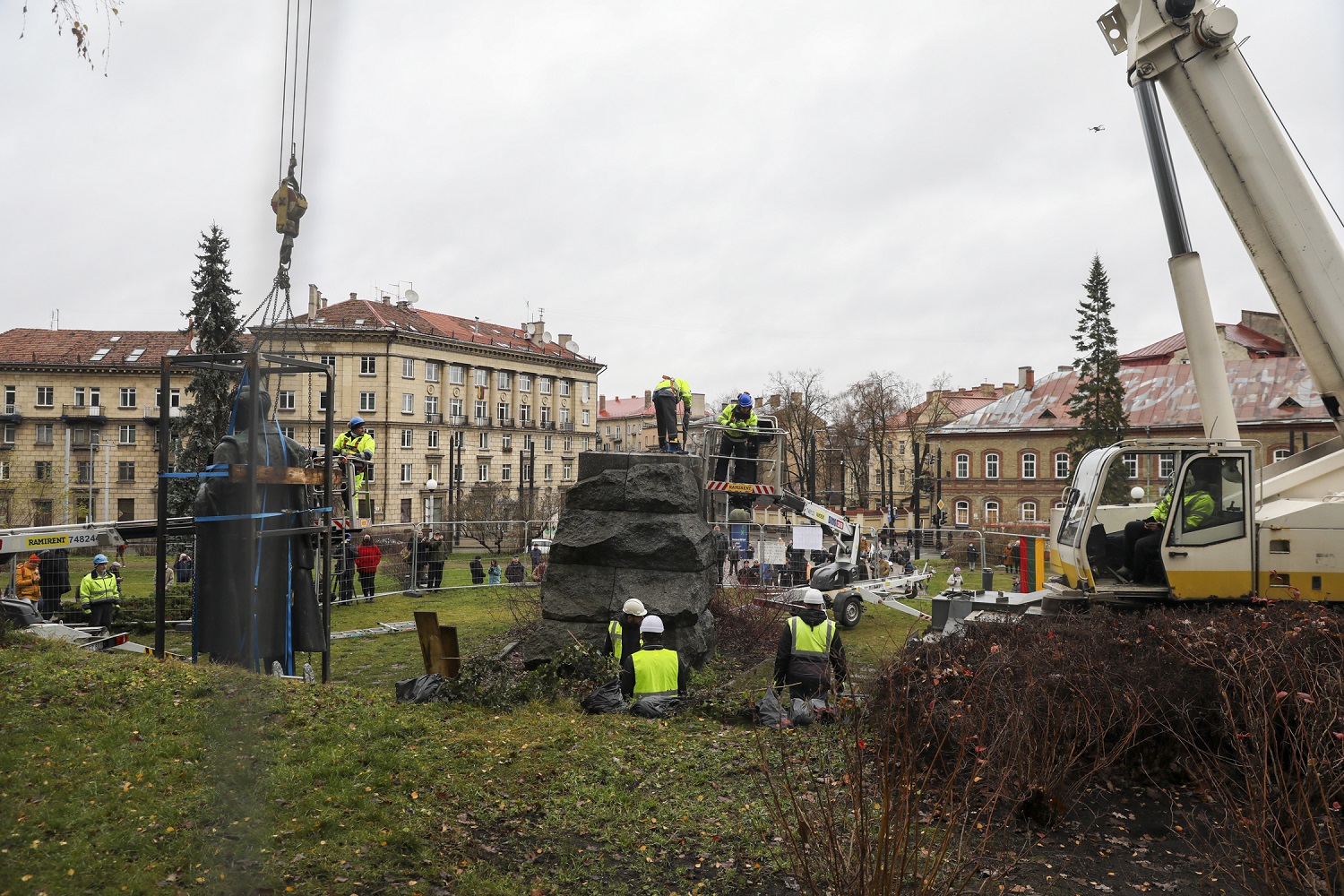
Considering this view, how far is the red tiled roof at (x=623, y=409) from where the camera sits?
114438mm

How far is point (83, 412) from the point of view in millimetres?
55406

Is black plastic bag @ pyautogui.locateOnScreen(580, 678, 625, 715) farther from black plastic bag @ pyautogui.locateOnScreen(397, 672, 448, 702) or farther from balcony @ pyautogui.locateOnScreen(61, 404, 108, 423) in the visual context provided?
balcony @ pyautogui.locateOnScreen(61, 404, 108, 423)

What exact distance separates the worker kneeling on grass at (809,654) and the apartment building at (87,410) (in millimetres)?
49049

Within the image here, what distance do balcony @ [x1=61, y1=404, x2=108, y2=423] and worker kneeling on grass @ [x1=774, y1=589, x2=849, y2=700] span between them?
5755 cm

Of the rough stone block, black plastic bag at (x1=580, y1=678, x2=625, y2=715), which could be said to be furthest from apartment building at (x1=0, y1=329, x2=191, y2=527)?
black plastic bag at (x1=580, y1=678, x2=625, y2=715)

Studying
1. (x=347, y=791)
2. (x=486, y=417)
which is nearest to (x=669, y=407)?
(x=347, y=791)

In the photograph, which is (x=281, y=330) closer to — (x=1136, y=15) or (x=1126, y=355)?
(x=1136, y=15)

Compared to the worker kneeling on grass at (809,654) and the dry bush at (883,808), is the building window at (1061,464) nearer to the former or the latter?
the worker kneeling on grass at (809,654)

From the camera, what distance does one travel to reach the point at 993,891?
15.3 feet

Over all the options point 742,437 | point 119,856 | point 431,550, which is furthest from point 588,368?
point 119,856

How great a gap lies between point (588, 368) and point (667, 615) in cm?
7096

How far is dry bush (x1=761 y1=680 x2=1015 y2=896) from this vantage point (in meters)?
3.62

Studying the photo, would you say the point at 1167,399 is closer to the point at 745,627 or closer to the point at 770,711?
the point at 745,627

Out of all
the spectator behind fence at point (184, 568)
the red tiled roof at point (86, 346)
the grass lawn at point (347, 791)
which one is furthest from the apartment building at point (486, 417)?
the grass lawn at point (347, 791)
